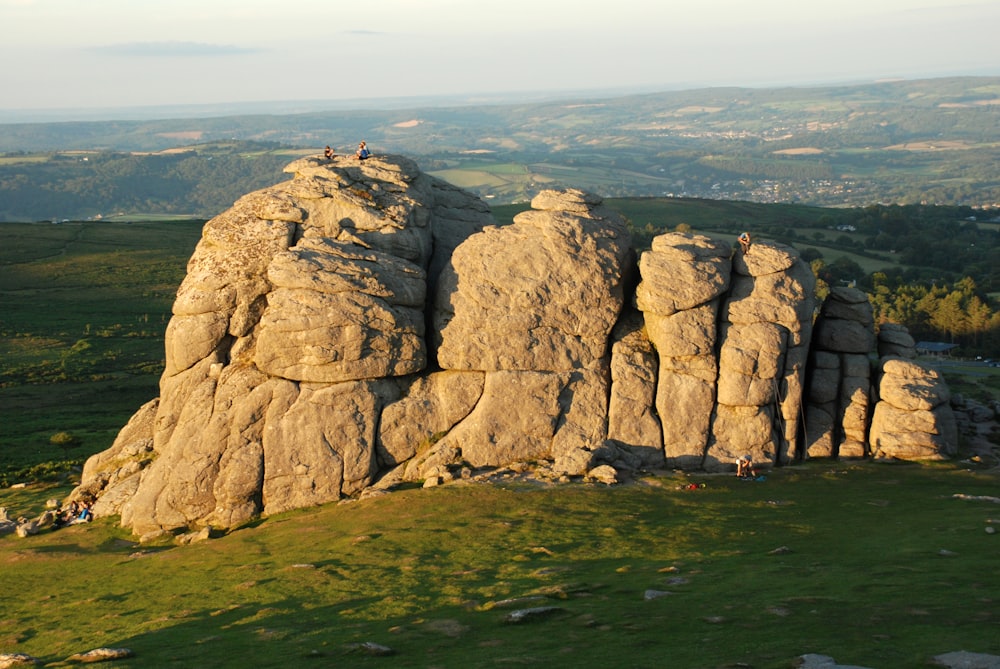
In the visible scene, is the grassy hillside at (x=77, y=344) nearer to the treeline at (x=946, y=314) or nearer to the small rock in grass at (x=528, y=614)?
the treeline at (x=946, y=314)

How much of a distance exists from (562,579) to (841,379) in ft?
95.1

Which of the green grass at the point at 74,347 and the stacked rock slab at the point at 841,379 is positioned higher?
the stacked rock slab at the point at 841,379

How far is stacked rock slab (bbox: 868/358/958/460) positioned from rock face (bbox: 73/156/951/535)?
0.28 metres

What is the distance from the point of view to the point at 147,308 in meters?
159

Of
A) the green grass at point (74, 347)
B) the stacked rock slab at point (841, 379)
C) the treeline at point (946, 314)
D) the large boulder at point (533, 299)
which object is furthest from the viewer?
the treeline at point (946, 314)

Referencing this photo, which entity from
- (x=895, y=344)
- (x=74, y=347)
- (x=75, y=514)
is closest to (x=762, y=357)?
(x=895, y=344)

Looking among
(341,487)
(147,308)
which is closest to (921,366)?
(341,487)

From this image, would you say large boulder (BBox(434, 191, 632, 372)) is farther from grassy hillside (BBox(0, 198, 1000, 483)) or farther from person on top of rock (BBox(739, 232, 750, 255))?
grassy hillside (BBox(0, 198, 1000, 483))

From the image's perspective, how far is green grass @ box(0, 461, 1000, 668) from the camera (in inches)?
1075

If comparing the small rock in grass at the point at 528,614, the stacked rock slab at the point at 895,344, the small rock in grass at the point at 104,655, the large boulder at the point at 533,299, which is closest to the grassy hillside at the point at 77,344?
the large boulder at the point at 533,299

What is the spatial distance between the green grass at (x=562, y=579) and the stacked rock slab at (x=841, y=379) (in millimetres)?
2437

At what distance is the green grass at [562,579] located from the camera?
27312mm

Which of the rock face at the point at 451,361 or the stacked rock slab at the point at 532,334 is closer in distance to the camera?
the rock face at the point at 451,361

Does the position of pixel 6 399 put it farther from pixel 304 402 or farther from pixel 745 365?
pixel 745 365
